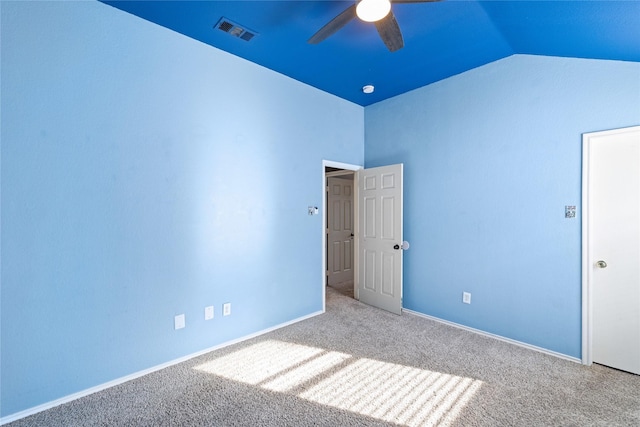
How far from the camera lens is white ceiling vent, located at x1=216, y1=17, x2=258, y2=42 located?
233cm

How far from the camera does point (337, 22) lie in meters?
1.89

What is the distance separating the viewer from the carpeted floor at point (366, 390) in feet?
5.90

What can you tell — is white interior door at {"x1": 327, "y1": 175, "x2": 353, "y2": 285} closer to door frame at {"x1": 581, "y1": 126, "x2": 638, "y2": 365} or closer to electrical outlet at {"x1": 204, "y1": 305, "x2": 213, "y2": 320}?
electrical outlet at {"x1": 204, "y1": 305, "x2": 213, "y2": 320}

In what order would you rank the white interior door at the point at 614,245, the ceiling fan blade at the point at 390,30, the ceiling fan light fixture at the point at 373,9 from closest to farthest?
the ceiling fan light fixture at the point at 373,9 → the ceiling fan blade at the point at 390,30 → the white interior door at the point at 614,245

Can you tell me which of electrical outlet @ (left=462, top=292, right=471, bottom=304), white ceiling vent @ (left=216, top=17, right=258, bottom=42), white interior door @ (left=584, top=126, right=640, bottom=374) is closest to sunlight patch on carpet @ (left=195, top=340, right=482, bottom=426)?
electrical outlet @ (left=462, top=292, right=471, bottom=304)

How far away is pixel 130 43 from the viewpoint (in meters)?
2.21

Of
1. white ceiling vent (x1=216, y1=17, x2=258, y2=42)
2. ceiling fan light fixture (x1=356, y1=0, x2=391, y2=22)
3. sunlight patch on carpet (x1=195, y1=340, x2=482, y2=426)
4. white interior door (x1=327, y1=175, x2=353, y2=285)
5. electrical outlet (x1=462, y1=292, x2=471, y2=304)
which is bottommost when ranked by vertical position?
sunlight patch on carpet (x1=195, y1=340, x2=482, y2=426)

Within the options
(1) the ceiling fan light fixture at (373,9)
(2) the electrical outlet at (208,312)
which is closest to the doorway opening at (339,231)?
(2) the electrical outlet at (208,312)

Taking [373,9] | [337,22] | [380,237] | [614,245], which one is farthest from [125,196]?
[614,245]

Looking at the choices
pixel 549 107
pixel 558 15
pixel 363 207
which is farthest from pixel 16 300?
pixel 549 107

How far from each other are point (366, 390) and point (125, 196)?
2.36m

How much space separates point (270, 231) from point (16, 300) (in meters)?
1.95

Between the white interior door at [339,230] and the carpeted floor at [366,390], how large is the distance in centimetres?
236

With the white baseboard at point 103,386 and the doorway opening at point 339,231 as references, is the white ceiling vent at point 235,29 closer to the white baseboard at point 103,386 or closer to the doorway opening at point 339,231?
the doorway opening at point 339,231
